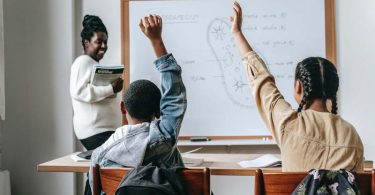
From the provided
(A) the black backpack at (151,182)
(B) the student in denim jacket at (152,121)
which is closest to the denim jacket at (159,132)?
(B) the student in denim jacket at (152,121)

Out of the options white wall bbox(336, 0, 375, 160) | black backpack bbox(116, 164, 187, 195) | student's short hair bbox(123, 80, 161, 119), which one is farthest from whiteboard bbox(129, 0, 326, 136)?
black backpack bbox(116, 164, 187, 195)

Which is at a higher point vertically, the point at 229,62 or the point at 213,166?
the point at 229,62

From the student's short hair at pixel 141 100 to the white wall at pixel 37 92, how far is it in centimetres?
208

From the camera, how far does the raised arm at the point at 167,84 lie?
157cm

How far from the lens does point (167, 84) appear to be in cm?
157

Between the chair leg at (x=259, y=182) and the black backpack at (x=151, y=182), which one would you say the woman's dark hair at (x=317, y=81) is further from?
the black backpack at (x=151, y=182)

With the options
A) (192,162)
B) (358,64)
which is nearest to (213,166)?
(192,162)

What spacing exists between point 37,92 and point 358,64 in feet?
8.07

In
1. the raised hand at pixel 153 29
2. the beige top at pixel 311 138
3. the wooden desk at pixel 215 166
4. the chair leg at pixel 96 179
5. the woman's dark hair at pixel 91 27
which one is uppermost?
the woman's dark hair at pixel 91 27

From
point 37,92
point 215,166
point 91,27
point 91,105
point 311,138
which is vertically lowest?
point 215,166

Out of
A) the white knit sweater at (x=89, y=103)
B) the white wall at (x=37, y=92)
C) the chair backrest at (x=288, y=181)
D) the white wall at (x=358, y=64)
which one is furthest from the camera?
the white wall at (x=37, y=92)

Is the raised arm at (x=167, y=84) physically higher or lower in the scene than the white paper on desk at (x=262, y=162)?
higher

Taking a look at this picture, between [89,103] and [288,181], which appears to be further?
[89,103]

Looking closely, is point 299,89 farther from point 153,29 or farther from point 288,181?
point 153,29
